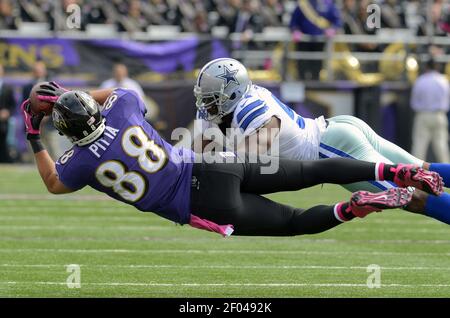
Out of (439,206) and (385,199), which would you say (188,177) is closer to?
(385,199)

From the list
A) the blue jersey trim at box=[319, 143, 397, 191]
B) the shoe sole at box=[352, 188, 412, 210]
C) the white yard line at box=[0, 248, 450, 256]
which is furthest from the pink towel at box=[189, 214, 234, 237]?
the white yard line at box=[0, 248, 450, 256]

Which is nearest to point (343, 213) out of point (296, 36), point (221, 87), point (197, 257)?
point (221, 87)

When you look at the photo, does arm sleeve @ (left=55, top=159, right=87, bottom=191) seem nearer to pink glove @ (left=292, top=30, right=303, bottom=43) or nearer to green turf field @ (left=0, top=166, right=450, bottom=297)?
green turf field @ (left=0, top=166, right=450, bottom=297)

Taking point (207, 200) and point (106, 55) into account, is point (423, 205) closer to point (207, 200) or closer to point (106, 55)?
point (207, 200)

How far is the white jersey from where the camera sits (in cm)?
720

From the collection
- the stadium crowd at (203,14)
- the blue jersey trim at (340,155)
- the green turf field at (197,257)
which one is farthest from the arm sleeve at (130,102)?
the stadium crowd at (203,14)

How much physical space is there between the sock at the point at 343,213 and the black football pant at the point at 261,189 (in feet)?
0.13

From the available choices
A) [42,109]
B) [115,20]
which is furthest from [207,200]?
[115,20]

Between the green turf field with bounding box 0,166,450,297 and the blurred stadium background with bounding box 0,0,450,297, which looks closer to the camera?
the green turf field with bounding box 0,166,450,297

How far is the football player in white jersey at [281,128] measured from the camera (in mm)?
7230

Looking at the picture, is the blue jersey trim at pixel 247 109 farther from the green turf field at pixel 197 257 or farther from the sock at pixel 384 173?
the green turf field at pixel 197 257

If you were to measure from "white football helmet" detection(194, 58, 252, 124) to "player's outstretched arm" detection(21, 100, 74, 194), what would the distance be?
1176mm

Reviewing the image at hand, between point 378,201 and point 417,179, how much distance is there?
1.02 feet

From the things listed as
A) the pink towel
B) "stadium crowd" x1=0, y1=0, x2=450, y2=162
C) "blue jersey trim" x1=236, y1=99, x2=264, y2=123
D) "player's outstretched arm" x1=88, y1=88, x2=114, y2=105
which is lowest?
the pink towel
